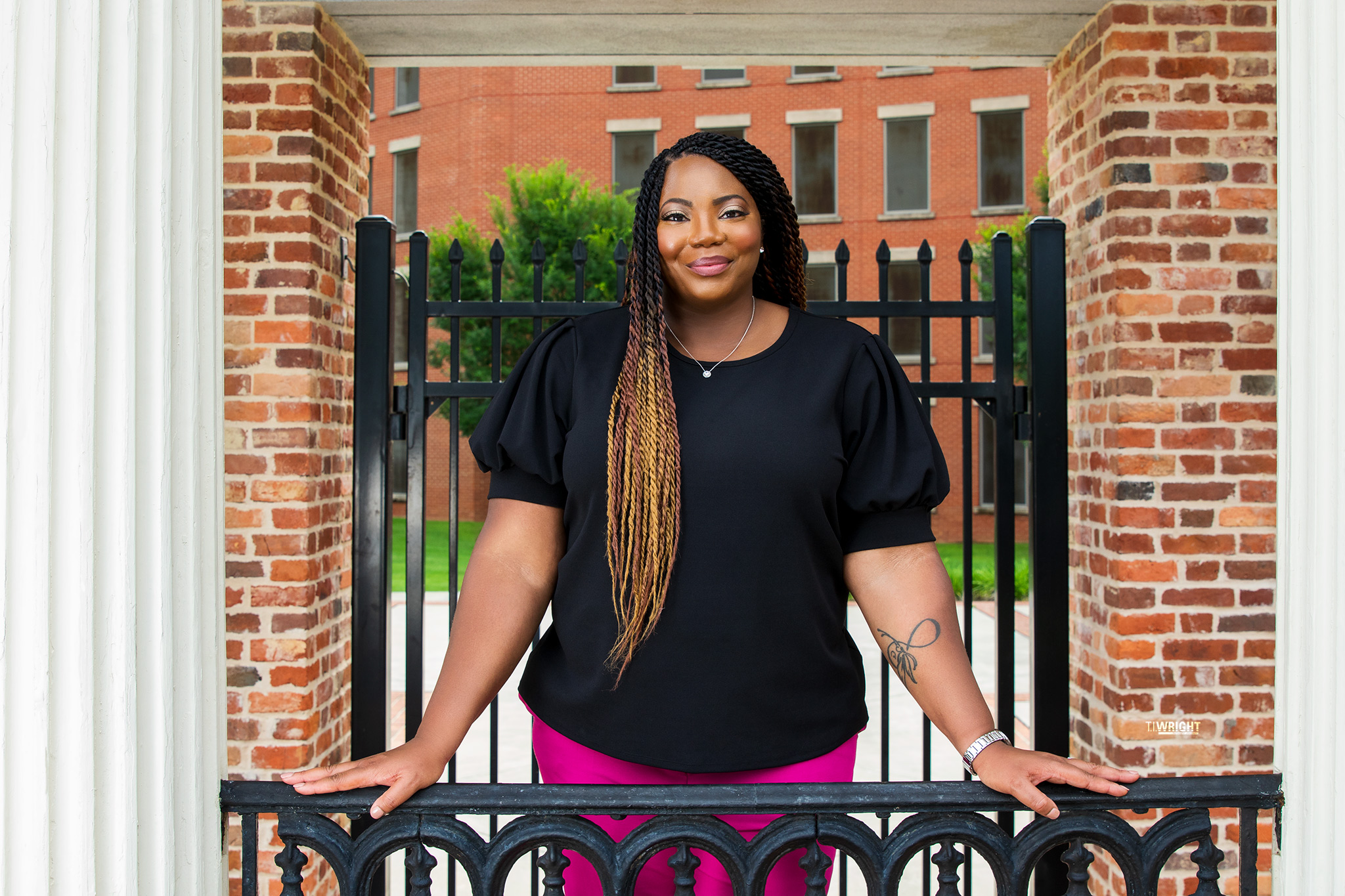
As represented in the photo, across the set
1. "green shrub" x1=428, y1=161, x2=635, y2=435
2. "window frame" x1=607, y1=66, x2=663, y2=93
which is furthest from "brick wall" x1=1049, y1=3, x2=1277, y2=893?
"window frame" x1=607, y1=66, x2=663, y2=93

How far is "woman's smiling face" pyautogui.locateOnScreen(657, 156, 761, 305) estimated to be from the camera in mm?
1713

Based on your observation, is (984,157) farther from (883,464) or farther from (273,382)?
(883,464)

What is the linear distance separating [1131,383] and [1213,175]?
0.64m

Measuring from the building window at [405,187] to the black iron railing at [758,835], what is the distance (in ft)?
69.4

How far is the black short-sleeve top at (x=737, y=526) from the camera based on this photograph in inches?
61.4

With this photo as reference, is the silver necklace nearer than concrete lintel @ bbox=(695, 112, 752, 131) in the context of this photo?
Yes

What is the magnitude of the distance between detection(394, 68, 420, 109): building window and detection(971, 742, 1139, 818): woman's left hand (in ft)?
72.5

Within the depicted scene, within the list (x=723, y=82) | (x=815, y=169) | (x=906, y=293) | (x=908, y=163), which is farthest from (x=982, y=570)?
(x=723, y=82)

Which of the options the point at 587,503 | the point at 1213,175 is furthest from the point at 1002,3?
the point at 587,503

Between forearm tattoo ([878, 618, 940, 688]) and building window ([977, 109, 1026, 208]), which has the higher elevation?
building window ([977, 109, 1026, 208])

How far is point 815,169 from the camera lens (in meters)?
19.8

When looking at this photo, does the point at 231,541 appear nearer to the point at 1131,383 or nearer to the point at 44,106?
the point at 44,106

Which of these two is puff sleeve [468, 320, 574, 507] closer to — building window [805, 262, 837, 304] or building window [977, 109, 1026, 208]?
building window [805, 262, 837, 304]

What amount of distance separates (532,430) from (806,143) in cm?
1931
